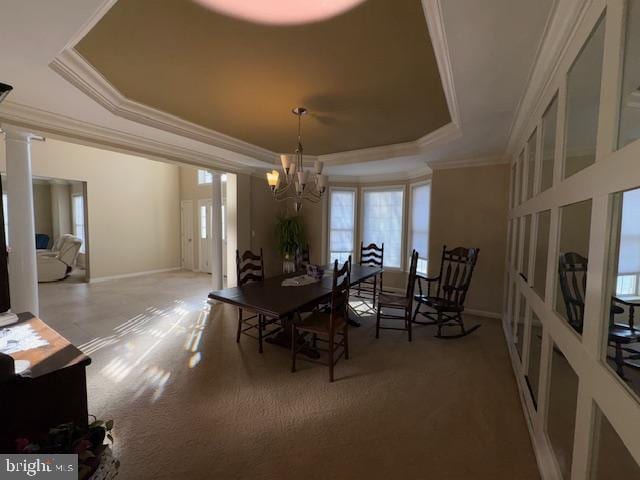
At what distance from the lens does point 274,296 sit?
282 centimetres

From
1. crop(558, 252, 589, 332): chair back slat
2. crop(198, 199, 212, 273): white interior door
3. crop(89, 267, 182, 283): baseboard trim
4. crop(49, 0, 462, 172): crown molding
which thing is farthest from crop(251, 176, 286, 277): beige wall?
crop(558, 252, 589, 332): chair back slat

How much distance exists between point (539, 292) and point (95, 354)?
4.18 m

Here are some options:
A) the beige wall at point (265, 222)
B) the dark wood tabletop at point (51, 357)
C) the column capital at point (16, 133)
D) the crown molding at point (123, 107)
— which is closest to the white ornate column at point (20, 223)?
the column capital at point (16, 133)

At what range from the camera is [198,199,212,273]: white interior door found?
25.0ft

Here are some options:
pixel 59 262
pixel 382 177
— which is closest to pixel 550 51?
pixel 382 177

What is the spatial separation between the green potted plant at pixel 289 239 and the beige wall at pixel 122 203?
385 centimetres

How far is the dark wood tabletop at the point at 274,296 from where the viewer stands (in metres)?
2.48

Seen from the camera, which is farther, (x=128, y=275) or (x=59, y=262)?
(x=128, y=275)

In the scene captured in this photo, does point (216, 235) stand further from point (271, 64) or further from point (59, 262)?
point (59, 262)

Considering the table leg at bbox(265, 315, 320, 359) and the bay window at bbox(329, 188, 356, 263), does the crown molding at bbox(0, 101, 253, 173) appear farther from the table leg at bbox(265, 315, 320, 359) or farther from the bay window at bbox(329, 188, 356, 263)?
the table leg at bbox(265, 315, 320, 359)

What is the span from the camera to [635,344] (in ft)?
3.03

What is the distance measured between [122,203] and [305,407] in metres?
6.95

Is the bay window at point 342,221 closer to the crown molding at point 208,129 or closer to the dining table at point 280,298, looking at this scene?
the crown molding at point 208,129

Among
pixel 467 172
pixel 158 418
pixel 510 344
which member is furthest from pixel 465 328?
pixel 158 418
